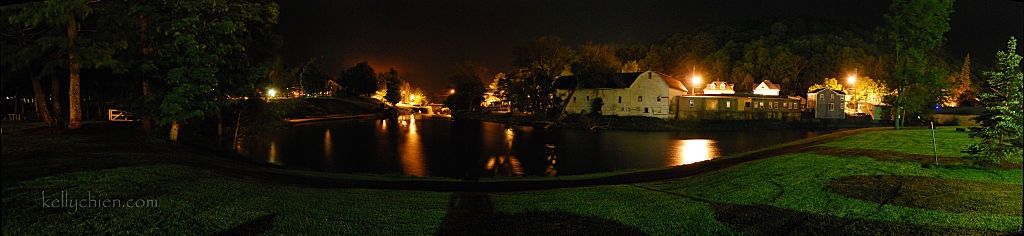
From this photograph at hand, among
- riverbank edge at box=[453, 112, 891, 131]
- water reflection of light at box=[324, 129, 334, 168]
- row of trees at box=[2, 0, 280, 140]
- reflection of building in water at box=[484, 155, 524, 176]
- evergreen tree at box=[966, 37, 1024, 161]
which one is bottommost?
reflection of building in water at box=[484, 155, 524, 176]

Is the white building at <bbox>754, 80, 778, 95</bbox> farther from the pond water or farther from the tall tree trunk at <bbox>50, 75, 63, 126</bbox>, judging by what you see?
the tall tree trunk at <bbox>50, 75, 63, 126</bbox>

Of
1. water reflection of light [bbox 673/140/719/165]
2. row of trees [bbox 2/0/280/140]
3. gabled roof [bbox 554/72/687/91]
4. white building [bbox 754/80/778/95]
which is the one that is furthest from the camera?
white building [bbox 754/80/778/95]

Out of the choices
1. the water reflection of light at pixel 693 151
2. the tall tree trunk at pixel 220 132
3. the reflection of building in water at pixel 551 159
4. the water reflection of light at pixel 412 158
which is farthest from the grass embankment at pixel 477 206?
the water reflection of light at pixel 693 151

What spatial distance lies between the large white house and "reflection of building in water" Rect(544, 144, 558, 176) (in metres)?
26.0

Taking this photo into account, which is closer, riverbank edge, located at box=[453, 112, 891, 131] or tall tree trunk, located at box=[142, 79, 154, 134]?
tall tree trunk, located at box=[142, 79, 154, 134]

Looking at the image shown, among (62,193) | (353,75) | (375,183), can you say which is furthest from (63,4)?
(353,75)

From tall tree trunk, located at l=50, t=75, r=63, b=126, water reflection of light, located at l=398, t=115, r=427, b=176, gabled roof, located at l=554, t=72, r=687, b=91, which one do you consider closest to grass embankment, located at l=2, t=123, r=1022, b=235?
tall tree trunk, located at l=50, t=75, r=63, b=126

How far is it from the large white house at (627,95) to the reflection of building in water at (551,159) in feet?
85.2

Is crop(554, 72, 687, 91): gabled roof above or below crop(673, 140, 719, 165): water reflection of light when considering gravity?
above

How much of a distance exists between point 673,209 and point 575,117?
50.3 meters

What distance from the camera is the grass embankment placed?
6.48 meters

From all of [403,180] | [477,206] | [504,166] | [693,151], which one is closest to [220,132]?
Result: [403,180]

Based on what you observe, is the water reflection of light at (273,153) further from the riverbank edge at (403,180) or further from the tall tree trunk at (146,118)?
the riverbank edge at (403,180)

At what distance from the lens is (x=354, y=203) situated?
8602mm
